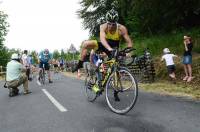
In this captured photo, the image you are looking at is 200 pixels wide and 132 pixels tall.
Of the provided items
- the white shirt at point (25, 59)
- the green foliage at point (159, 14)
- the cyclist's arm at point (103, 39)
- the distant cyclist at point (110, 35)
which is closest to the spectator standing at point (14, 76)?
the distant cyclist at point (110, 35)

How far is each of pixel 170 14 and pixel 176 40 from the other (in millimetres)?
1682

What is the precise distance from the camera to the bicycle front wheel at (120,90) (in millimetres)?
7359

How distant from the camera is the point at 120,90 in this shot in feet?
25.4

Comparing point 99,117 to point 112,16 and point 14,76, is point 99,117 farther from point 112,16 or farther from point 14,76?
point 14,76

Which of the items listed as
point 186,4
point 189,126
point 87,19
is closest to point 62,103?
point 189,126

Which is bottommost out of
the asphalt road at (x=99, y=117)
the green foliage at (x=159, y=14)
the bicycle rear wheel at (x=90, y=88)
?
the asphalt road at (x=99, y=117)

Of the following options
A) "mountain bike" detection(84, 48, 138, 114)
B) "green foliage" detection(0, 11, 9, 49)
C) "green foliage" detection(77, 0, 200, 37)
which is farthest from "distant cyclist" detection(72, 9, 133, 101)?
"green foliage" detection(0, 11, 9, 49)

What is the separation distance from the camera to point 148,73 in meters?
16.8

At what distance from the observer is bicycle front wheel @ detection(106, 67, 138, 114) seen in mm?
7359

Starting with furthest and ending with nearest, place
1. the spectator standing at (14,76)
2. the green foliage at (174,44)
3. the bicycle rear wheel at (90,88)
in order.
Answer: the green foliage at (174,44)
the spectator standing at (14,76)
the bicycle rear wheel at (90,88)

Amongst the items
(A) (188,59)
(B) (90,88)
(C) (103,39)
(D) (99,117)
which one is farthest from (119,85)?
(A) (188,59)

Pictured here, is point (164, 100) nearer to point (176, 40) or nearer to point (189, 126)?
point (189, 126)

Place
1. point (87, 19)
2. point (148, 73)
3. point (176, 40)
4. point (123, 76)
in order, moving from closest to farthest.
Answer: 1. point (123, 76)
2. point (148, 73)
3. point (176, 40)
4. point (87, 19)

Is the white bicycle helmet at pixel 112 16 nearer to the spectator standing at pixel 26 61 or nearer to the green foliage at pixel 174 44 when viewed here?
the green foliage at pixel 174 44
